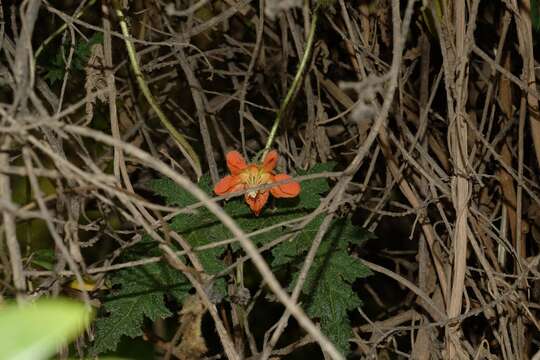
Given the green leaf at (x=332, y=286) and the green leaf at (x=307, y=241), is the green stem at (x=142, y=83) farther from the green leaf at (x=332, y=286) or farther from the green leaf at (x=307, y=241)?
the green leaf at (x=332, y=286)

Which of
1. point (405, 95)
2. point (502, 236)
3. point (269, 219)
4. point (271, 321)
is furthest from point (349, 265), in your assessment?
point (271, 321)

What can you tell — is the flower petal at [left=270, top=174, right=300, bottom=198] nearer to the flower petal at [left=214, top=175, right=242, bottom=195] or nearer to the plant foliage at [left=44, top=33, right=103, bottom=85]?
the flower petal at [left=214, top=175, right=242, bottom=195]

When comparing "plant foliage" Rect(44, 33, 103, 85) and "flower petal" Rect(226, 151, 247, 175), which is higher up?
"plant foliage" Rect(44, 33, 103, 85)

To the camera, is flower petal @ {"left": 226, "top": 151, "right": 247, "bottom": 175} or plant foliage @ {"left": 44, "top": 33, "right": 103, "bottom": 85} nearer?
flower petal @ {"left": 226, "top": 151, "right": 247, "bottom": 175}

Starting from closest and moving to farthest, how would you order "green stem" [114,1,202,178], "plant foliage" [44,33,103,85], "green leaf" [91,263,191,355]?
1. "green leaf" [91,263,191,355]
2. "green stem" [114,1,202,178]
3. "plant foliage" [44,33,103,85]

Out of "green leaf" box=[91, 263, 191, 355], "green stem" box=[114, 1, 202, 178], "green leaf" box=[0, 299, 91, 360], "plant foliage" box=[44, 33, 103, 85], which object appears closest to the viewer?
"green leaf" box=[0, 299, 91, 360]

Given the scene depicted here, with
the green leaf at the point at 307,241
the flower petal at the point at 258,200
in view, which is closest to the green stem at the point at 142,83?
the green leaf at the point at 307,241

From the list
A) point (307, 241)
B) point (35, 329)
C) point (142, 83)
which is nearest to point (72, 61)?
point (142, 83)

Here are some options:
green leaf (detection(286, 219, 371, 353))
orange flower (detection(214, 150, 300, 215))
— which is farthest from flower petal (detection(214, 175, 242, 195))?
green leaf (detection(286, 219, 371, 353))
